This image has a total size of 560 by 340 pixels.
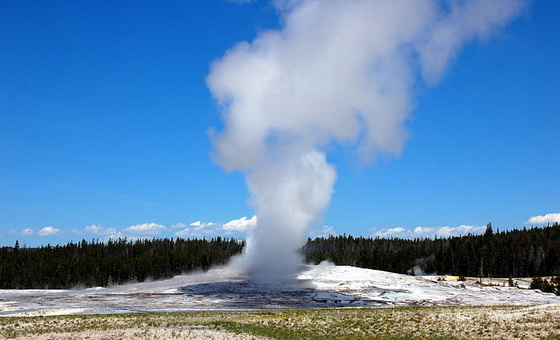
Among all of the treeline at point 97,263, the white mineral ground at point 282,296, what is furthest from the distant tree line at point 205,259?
the white mineral ground at point 282,296

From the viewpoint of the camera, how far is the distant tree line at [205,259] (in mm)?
124312

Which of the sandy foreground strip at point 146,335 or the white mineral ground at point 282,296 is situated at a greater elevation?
the sandy foreground strip at point 146,335

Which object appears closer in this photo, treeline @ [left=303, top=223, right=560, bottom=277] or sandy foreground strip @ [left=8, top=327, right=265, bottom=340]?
sandy foreground strip @ [left=8, top=327, right=265, bottom=340]

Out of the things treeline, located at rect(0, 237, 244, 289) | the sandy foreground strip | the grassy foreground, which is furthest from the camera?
treeline, located at rect(0, 237, 244, 289)

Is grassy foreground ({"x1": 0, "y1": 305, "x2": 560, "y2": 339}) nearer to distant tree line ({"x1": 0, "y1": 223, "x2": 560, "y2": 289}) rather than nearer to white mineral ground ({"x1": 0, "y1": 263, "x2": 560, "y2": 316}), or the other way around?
white mineral ground ({"x1": 0, "y1": 263, "x2": 560, "y2": 316})

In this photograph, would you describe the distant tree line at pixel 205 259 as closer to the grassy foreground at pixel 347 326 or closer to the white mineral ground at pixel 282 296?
the white mineral ground at pixel 282 296

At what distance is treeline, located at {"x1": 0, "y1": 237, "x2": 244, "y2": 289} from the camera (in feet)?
400

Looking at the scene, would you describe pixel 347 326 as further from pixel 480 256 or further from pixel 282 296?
pixel 480 256

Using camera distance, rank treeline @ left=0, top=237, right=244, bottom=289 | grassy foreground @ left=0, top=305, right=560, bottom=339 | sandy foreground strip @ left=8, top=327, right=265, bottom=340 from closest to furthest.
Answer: sandy foreground strip @ left=8, top=327, right=265, bottom=340
grassy foreground @ left=0, top=305, right=560, bottom=339
treeline @ left=0, top=237, right=244, bottom=289

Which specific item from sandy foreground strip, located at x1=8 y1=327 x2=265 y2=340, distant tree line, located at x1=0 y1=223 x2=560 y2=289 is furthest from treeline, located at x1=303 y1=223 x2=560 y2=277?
sandy foreground strip, located at x1=8 y1=327 x2=265 y2=340

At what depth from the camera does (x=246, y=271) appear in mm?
104938

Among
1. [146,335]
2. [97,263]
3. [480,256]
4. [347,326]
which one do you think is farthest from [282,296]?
[480,256]

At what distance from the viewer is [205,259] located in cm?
14425

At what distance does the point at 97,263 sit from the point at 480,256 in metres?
105
